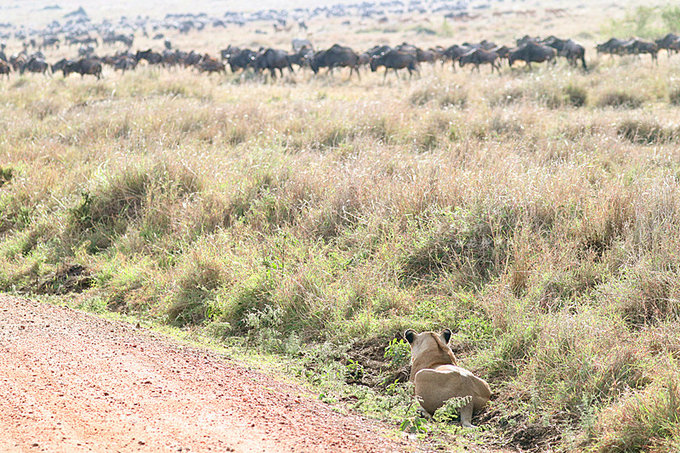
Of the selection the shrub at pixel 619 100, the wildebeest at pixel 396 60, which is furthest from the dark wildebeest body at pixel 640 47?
the shrub at pixel 619 100

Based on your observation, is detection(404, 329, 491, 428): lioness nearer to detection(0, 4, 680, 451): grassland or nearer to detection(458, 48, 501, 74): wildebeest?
detection(0, 4, 680, 451): grassland

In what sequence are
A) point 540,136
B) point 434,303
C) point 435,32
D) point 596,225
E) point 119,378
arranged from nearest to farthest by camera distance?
1. point 119,378
2. point 434,303
3. point 596,225
4. point 540,136
5. point 435,32

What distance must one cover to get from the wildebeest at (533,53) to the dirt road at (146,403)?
22578 mm

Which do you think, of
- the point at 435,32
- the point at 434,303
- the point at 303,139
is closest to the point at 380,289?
the point at 434,303

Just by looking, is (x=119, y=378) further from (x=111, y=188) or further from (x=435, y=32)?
(x=435, y=32)

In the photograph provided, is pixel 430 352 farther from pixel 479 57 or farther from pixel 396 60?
pixel 479 57

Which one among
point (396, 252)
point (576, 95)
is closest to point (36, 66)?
point (576, 95)

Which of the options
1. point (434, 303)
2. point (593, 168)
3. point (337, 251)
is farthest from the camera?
point (593, 168)

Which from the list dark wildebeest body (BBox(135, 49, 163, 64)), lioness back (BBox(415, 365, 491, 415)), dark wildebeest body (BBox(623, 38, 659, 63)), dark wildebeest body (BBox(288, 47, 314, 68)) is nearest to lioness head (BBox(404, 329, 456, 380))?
lioness back (BBox(415, 365, 491, 415))

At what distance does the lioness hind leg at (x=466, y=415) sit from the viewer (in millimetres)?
4246

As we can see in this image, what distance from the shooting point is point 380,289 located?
5777 mm

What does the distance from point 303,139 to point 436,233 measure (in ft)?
15.8

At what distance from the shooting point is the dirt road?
372 centimetres

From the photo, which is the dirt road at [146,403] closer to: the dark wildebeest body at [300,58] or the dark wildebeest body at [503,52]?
the dark wildebeest body at [503,52]
